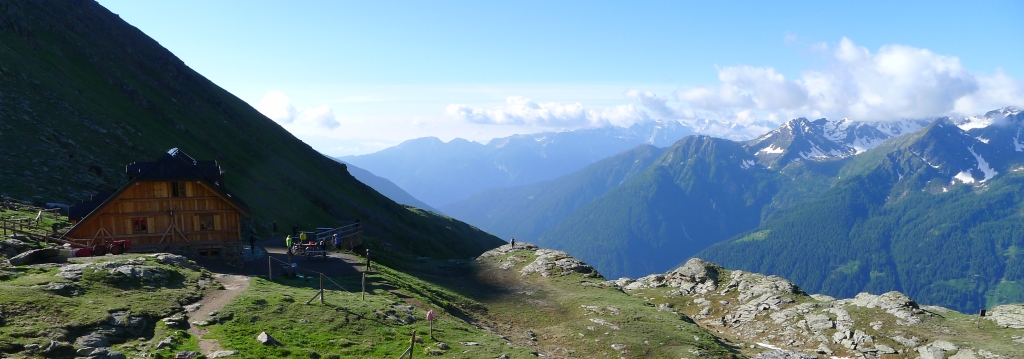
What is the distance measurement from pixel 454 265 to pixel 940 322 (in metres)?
59.5

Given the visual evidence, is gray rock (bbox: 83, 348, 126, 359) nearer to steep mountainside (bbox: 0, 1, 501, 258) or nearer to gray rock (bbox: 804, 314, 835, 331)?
steep mountainside (bbox: 0, 1, 501, 258)

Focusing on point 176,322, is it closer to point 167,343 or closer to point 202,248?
point 167,343

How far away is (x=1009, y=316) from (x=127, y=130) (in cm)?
12105

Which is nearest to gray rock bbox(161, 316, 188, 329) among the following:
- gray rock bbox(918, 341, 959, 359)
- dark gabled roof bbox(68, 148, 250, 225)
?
dark gabled roof bbox(68, 148, 250, 225)

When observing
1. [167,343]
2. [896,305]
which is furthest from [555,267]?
[167,343]

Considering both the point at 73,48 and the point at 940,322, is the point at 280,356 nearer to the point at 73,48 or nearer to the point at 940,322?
the point at 940,322

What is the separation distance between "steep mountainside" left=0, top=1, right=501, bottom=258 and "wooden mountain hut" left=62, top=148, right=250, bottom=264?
16.2 meters

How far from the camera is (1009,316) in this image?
5816 centimetres

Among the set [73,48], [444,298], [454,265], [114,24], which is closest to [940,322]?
[444,298]

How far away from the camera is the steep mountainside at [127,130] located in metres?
64.9

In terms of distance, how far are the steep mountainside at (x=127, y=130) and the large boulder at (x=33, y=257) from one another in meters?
25.7

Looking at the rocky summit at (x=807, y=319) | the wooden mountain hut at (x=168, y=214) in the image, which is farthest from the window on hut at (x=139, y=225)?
the rocky summit at (x=807, y=319)

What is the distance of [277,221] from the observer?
273 feet

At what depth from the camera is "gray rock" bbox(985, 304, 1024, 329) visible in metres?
56.3
